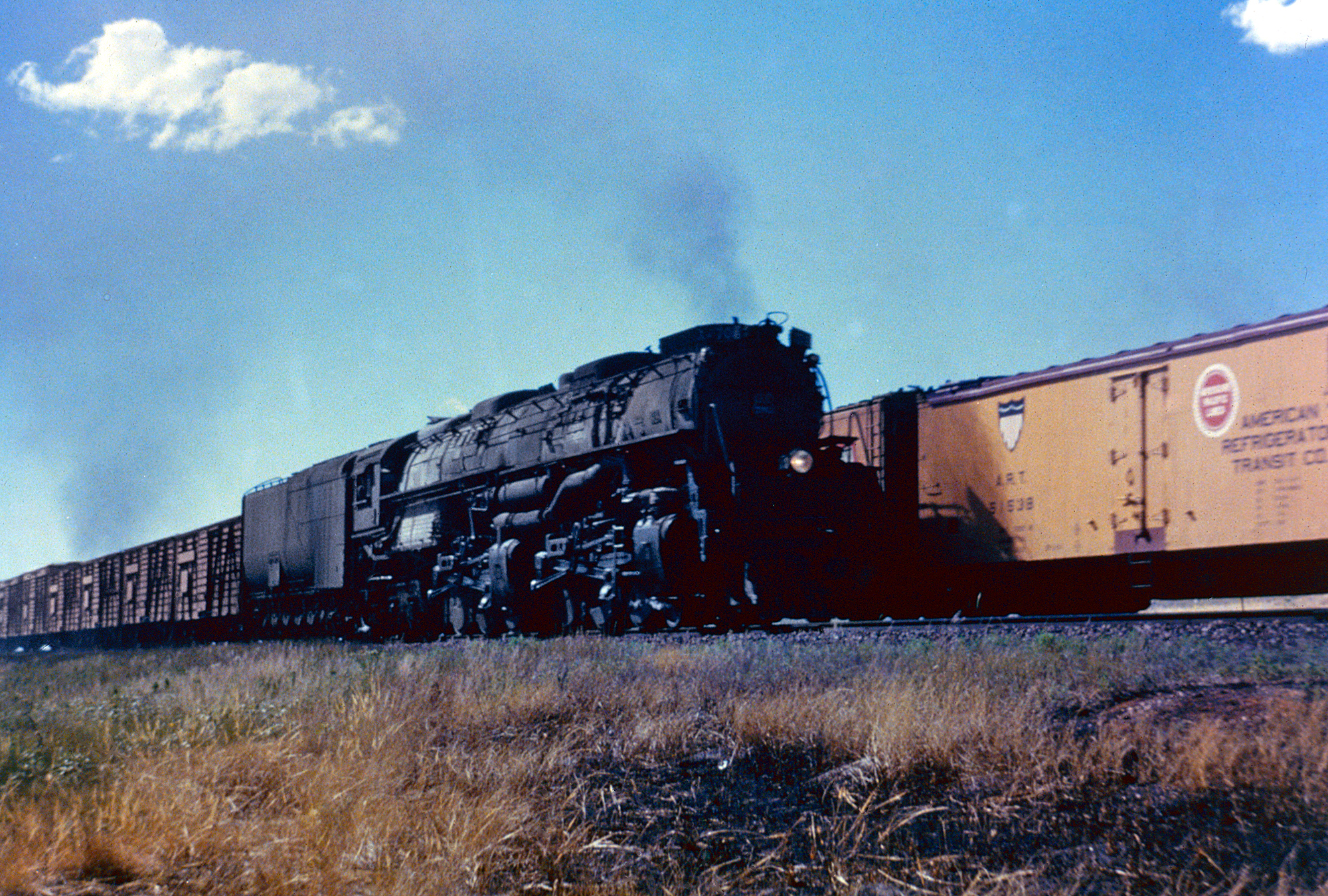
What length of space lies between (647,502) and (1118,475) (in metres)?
5.91

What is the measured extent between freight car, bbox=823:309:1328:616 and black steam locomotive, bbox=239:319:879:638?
1.31 metres

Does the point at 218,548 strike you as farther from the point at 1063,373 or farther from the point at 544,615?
the point at 1063,373

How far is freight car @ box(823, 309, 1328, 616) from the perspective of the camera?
12086 millimetres

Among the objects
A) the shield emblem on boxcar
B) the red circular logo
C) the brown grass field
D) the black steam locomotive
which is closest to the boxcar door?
the red circular logo

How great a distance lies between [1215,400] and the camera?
12766 millimetres

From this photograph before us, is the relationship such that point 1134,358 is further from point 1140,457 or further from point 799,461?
point 799,461

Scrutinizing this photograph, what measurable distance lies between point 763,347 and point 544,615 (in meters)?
5.38

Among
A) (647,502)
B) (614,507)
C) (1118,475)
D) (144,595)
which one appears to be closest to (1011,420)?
(1118,475)

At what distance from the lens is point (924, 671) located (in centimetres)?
805

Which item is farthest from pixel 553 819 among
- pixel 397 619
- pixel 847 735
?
pixel 397 619

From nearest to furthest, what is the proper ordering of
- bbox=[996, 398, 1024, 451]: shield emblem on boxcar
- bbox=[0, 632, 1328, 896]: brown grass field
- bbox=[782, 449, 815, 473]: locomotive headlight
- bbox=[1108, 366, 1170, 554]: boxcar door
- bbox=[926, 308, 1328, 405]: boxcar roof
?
bbox=[0, 632, 1328, 896]: brown grass field < bbox=[926, 308, 1328, 405]: boxcar roof < bbox=[1108, 366, 1170, 554]: boxcar door < bbox=[782, 449, 815, 473]: locomotive headlight < bbox=[996, 398, 1024, 451]: shield emblem on boxcar

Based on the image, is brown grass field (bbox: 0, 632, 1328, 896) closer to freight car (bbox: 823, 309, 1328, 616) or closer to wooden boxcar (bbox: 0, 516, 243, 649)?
freight car (bbox: 823, 309, 1328, 616)

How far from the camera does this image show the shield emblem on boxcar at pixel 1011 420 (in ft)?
49.0

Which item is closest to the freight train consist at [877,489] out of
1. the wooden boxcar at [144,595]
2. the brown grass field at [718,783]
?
the brown grass field at [718,783]
